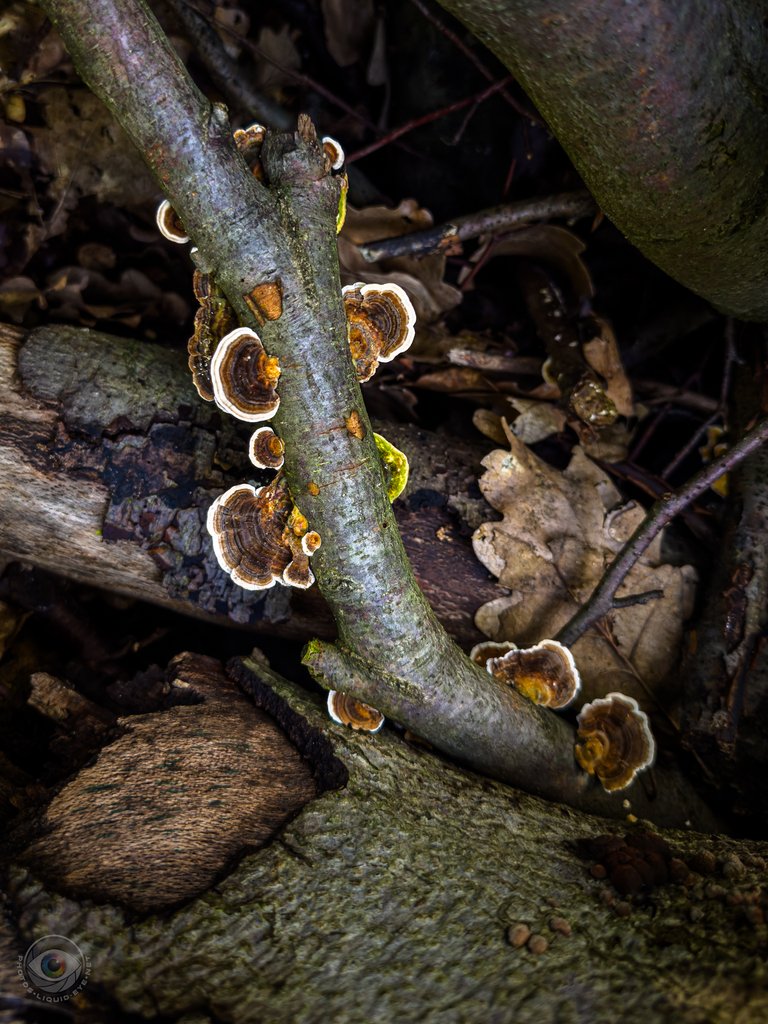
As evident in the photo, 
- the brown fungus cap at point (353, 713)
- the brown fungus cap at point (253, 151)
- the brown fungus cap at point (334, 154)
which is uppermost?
the brown fungus cap at point (334, 154)

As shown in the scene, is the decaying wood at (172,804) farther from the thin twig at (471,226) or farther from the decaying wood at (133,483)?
the thin twig at (471,226)

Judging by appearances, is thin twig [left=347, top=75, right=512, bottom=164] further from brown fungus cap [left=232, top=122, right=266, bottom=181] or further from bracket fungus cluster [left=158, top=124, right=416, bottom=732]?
brown fungus cap [left=232, top=122, right=266, bottom=181]

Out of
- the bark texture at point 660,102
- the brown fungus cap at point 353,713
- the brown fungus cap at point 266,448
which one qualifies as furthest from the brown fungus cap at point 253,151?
the brown fungus cap at point 353,713

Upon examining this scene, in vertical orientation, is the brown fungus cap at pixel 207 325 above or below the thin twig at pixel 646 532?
below

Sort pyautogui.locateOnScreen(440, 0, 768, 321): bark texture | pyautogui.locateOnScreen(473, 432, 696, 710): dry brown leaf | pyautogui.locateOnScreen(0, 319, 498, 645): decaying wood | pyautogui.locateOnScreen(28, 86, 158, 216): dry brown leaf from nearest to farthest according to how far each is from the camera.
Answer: pyautogui.locateOnScreen(440, 0, 768, 321): bark texture, pyautogui.locateOnScreen(0, 319, 498, 645): decaying wood, pyautogui.locateOnScreen(473, 432, 696, 710): dry brown leaf, pyautogui.locateOnScreen(28, 86, 158, 216): dry brown leaf

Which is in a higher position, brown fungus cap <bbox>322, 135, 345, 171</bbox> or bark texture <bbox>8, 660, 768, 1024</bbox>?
brown fungus cap <bbox>322, 135, 345, 171</bbox>

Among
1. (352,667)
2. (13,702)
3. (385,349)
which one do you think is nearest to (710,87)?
(385,349)

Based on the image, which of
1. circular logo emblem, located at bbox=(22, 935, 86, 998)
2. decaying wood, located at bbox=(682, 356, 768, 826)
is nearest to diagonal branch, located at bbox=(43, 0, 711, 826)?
decaying wood, located at bbox=(682, 356, 768, 826)
